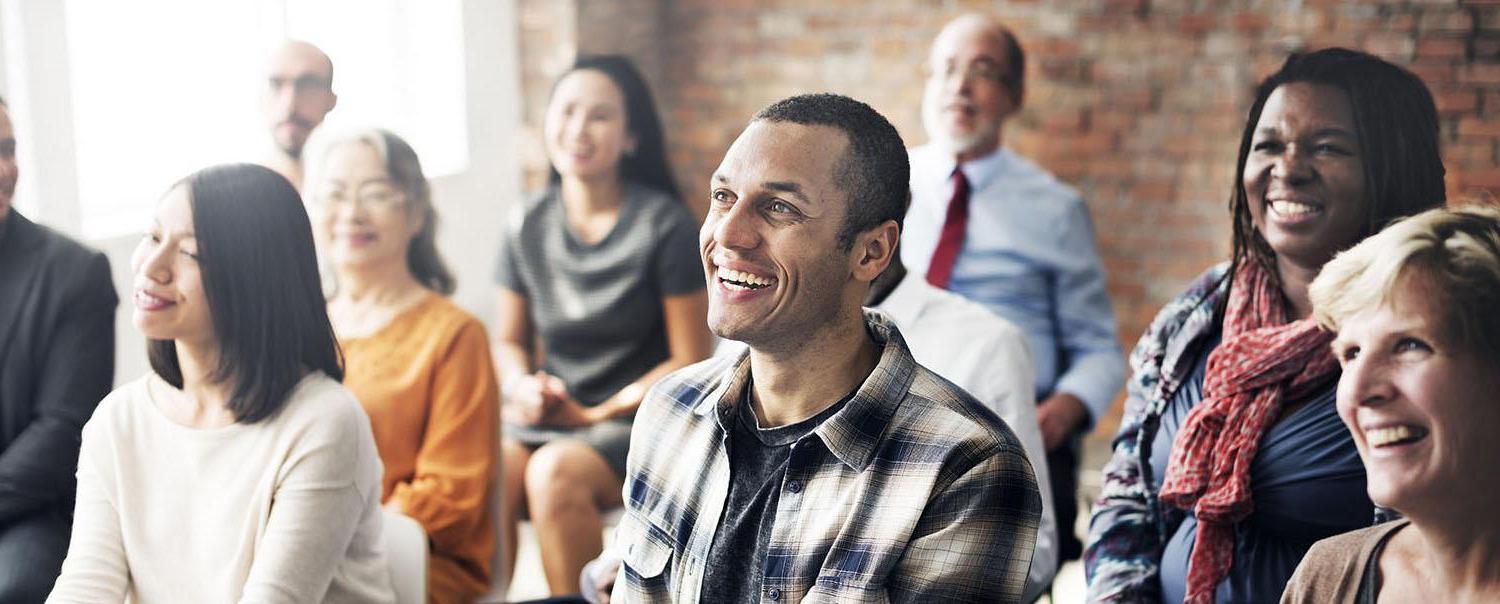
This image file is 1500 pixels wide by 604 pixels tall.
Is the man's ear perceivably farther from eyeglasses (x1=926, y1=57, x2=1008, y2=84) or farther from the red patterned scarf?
eyeglasses (x1=926, y1=57, x2=1008, y2=84)

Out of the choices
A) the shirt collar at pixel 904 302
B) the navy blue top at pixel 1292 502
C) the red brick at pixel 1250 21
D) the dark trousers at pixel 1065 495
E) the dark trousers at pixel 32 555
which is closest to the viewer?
the navy blue top at pixel 1292 502

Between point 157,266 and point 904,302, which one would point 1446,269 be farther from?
point 157,266

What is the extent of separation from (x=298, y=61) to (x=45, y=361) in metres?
0.96

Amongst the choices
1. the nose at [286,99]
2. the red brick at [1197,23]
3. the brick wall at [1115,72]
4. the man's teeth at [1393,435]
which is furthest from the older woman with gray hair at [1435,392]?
the red brick at [1197,23]

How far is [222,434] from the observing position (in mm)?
2016

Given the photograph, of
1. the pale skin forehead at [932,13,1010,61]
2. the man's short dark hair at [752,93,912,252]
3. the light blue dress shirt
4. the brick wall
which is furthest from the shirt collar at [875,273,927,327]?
the brick wall

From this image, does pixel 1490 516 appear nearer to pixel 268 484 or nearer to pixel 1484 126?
pixel 268 484

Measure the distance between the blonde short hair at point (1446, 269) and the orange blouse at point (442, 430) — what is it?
158 cm

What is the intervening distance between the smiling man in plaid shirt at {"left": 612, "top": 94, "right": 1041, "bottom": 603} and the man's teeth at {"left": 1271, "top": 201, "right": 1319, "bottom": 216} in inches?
Answer: 23.9

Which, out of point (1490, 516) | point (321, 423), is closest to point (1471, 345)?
point (1490, 516)

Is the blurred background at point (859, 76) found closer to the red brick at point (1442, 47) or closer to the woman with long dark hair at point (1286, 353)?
the red brick at point (1442, 47)

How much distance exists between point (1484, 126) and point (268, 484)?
3894mm

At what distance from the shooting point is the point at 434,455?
2633 millimetres

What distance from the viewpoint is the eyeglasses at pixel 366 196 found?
2750 millimetres
